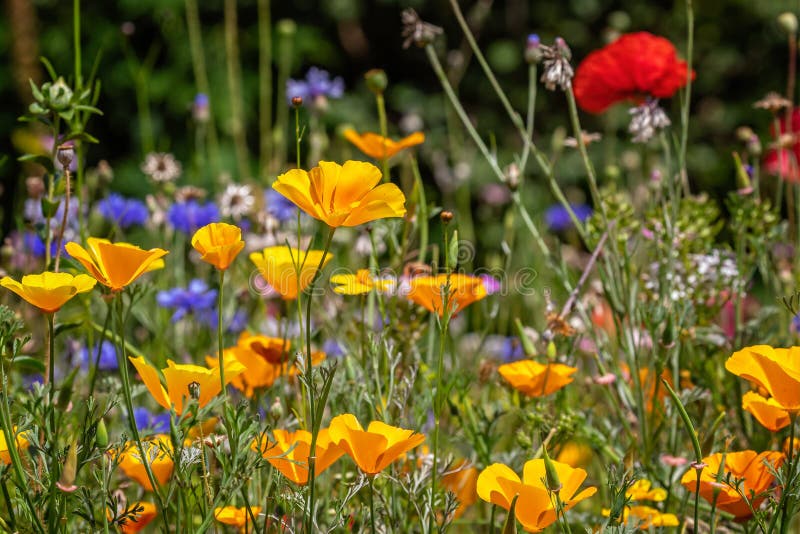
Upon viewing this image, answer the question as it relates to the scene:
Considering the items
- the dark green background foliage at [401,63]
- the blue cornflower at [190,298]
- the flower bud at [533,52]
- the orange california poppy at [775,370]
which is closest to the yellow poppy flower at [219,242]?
the orange california poppy at [775,370]

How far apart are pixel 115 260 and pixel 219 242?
0.07 meters

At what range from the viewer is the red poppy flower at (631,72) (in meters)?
1.04

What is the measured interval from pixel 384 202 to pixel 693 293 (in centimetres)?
56

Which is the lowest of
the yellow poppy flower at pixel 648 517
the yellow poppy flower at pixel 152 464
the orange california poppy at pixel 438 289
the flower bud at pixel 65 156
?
the yellow poppy flower at pixel 648 517

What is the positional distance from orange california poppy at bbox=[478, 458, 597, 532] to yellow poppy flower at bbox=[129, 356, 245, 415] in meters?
0.19

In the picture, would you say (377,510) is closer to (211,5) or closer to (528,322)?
(528,322)

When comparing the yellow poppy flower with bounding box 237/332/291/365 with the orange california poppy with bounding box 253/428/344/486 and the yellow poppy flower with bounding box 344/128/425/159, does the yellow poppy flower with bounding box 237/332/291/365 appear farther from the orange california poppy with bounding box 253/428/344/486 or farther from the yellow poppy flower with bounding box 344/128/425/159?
the yellow poppy flower with bounding box 344/128/425/159

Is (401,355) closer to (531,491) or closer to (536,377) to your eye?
(536,377)

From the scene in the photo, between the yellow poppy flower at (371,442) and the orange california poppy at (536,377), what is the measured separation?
21cm

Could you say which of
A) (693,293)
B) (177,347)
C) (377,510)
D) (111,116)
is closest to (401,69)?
(111,116)

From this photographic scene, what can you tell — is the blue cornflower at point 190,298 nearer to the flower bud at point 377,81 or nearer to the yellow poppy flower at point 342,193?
the flower bud at point 377,81

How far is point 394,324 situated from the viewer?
964mm

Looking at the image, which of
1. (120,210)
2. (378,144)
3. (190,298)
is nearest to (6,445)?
(378,144)

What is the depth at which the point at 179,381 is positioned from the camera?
64 centimetres
